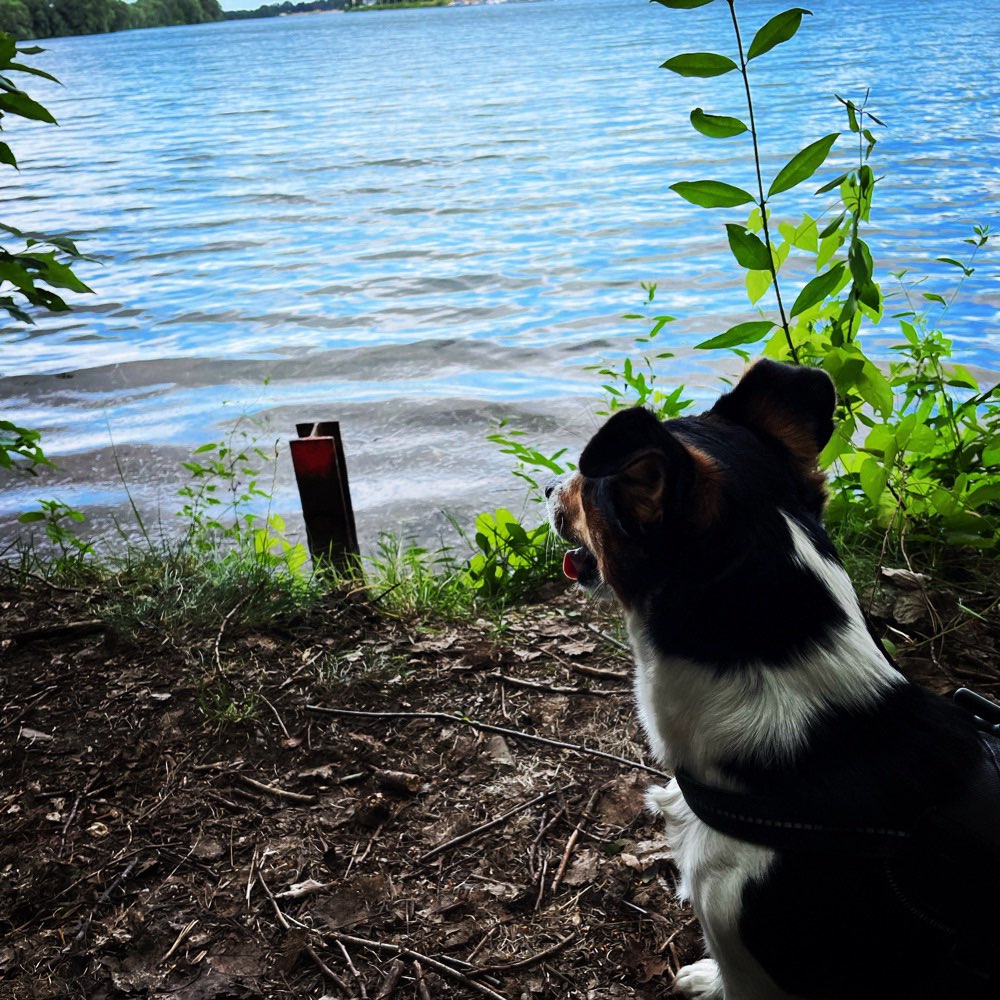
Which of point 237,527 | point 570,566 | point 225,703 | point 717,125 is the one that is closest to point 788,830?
point 570,566

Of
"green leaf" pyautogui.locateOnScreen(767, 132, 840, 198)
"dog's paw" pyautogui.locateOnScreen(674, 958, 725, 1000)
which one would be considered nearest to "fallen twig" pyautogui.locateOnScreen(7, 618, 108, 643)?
"dog's paw" pyautogui.locateOnScreen(674, 958, 725, 1000)

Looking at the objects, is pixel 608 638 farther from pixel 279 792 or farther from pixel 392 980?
pixel 392 980

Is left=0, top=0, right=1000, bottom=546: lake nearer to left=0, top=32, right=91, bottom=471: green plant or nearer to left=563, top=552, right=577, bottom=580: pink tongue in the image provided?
left=0, top=32, right=91, bottom=471: green plant

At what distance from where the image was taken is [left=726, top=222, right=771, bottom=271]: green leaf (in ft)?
9.54

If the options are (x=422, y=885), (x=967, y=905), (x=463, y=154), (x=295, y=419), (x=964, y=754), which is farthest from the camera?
(x=463, y=154)

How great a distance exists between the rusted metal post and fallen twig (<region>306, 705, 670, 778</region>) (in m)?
1.16

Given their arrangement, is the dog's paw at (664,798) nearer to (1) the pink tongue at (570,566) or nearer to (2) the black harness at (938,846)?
(2) the black harness at (938,846)

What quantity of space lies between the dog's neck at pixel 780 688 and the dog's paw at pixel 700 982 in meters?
0.68

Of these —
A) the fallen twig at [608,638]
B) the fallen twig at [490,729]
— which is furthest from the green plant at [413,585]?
the fallen twig at [490,729]

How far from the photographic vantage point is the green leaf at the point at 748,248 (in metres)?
2.91

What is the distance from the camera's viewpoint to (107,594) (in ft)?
13.3

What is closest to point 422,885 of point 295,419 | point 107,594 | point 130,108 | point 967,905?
point 967,905

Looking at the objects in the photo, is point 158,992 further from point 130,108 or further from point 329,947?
point 130,108

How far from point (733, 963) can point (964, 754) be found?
2.10 feet
